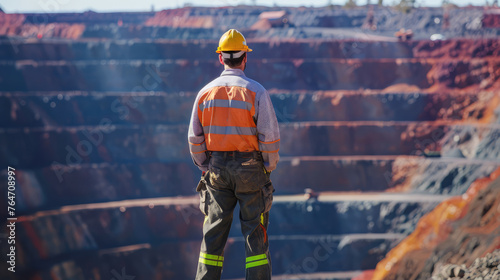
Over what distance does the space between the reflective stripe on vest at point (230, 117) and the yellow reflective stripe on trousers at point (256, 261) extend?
1001 millimetres

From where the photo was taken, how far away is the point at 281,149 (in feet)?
101

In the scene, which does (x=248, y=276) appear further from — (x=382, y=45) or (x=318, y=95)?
(x=382, y=45)

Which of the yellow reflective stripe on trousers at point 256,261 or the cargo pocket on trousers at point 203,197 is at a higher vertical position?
the cargo pocket on trousers at point 203,197

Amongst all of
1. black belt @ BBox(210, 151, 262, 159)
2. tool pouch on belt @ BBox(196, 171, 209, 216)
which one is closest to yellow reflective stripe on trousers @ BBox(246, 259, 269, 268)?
tool pouch on belt @ BBox(196, 171, 209, 216)

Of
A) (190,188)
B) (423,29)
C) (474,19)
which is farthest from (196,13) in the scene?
(190,188)

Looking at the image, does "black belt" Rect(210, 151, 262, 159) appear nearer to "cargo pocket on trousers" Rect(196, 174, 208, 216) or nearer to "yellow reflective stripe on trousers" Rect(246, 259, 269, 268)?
"cargo pocket on trousers" Rect(196, 174, 208, 216)

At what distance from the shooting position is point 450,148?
30719mm

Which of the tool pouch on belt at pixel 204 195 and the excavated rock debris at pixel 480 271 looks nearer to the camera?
the tool pouch on belt at pixel 204 195

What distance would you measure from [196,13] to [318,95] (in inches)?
928

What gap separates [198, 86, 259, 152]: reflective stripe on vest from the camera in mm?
5145

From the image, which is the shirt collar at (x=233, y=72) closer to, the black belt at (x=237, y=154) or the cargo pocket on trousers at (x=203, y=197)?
the black belt at (x=237, y=154)

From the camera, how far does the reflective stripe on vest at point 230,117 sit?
5145mm

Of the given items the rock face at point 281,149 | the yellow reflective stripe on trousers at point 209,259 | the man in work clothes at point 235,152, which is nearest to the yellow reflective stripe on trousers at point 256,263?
the man in work clothes at point 235,152

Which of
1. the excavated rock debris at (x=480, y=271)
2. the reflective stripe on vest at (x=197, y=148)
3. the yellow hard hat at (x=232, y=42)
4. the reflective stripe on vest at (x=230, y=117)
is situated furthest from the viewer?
the excavated rock debris at (x=480, y=271)
